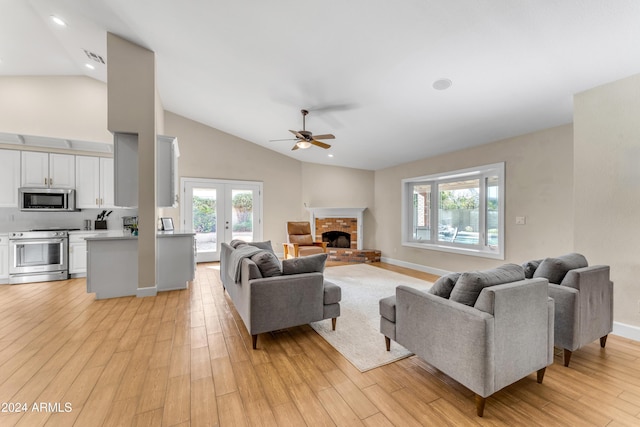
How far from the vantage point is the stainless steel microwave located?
4.83m

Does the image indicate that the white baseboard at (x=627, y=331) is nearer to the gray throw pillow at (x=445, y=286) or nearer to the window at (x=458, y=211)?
the window at (x=458, y=211)

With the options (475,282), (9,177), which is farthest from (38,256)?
(475,282)

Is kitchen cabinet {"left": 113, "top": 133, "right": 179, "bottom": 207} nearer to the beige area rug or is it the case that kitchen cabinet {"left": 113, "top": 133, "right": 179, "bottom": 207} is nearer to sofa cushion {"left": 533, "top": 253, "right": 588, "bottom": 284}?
the beige area rug

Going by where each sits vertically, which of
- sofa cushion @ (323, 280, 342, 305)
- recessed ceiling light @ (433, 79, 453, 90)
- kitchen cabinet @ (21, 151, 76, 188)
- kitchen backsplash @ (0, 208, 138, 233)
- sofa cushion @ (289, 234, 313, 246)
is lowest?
sofa cushion @ (323, 280, 342, 305)

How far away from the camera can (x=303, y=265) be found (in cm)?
272

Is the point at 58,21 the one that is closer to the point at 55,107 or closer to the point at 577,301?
the point at 55,107

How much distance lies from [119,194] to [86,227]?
7.70 ft

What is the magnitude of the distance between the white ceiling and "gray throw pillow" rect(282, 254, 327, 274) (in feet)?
7.50

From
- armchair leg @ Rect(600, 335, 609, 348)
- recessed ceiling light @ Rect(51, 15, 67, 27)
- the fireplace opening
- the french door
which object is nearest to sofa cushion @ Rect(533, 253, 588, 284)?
armchair leg @ Rect(600, 335, 609, 348)

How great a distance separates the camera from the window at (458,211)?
185 inches

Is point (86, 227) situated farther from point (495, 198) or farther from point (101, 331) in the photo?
point (495, 198)

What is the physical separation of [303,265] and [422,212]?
4394 millimetres

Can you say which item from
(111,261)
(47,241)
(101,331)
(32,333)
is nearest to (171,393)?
(101,331)

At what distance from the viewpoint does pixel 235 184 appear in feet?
23.0
